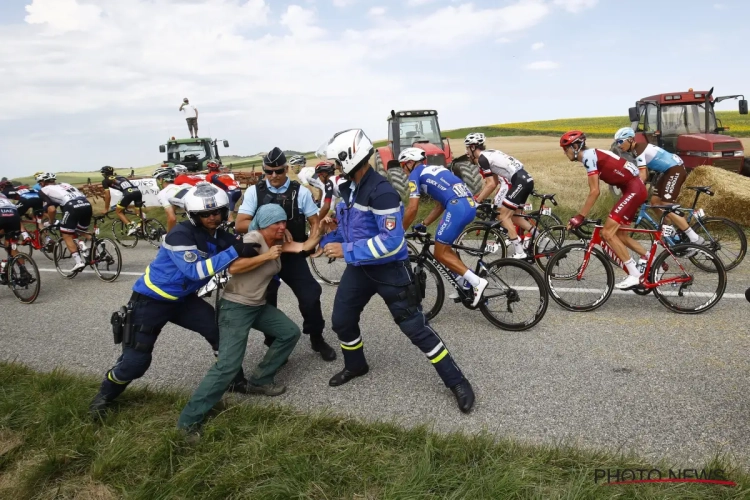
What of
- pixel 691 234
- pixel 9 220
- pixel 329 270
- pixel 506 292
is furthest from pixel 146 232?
pixel 691 234

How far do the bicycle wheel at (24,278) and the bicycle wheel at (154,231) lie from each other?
14.3ft

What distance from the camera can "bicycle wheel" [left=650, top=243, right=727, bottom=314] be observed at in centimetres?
567

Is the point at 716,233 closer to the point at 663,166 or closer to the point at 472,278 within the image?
the point at 663,166

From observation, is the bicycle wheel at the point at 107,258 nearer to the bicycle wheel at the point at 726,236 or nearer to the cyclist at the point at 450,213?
the cyclist at the point at 450,213

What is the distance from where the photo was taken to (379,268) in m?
4.21

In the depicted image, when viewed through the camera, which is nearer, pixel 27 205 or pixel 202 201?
pixel 202 201

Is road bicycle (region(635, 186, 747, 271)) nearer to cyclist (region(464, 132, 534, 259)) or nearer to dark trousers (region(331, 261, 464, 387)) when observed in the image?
cyclist (region(464, 132, 534, 259))

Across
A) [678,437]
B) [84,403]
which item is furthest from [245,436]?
[678,437]

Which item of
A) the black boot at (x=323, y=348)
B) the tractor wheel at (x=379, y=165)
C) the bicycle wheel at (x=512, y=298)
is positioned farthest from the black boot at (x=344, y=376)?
the tractor wheel at (x=379, y=165)

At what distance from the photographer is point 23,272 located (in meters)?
8.43

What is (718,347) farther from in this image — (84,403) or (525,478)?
(84,403)

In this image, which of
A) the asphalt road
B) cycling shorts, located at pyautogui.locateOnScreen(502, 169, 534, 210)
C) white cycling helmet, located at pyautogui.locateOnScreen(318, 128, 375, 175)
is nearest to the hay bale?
the asphalt road

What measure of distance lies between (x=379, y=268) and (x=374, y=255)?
255 mm

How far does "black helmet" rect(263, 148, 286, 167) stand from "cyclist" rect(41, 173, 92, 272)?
633 centimetres
